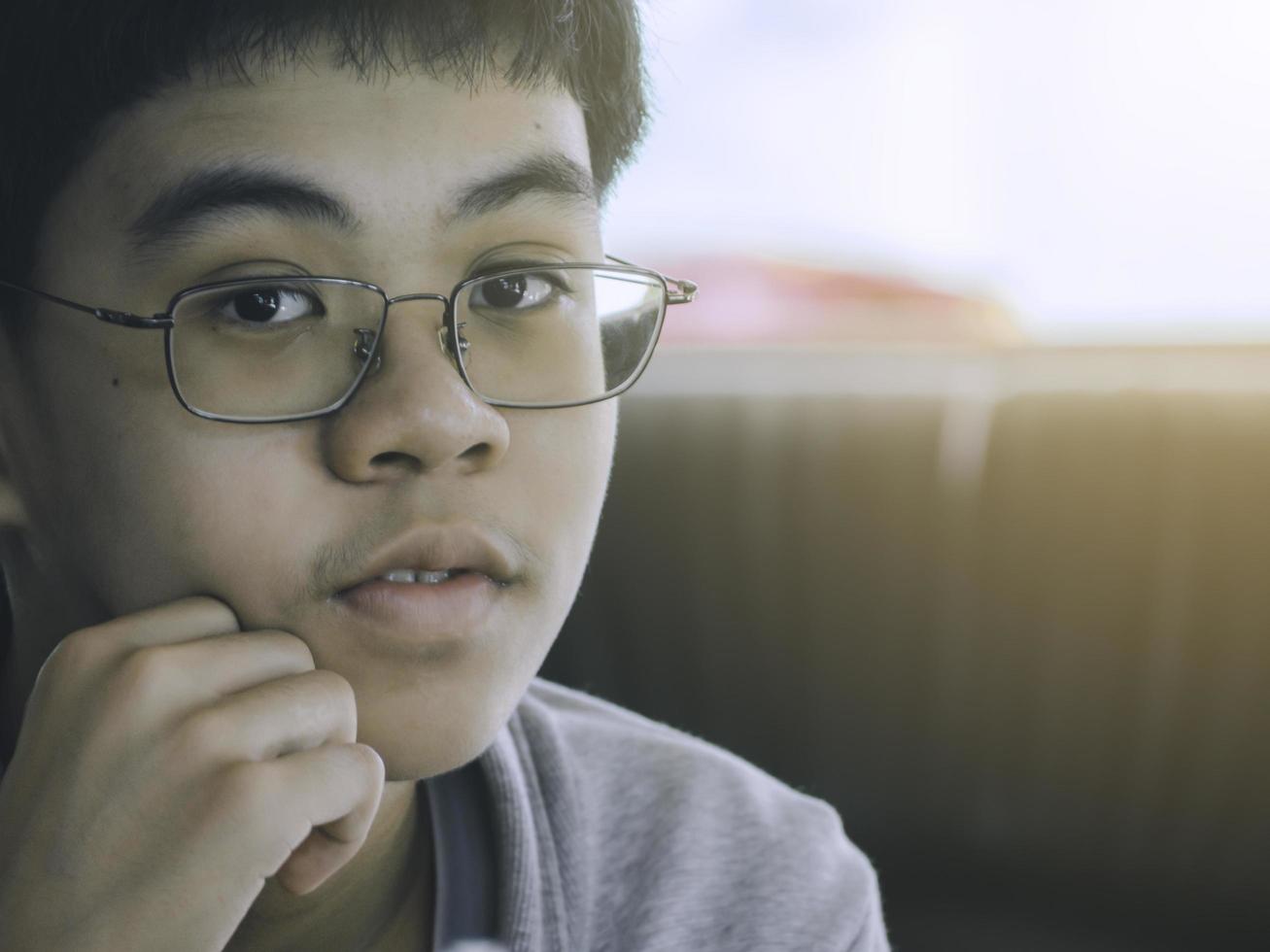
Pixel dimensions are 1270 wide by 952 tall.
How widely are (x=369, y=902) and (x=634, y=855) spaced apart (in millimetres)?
215

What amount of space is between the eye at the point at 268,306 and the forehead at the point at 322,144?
2.3 inches

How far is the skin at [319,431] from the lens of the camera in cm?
68

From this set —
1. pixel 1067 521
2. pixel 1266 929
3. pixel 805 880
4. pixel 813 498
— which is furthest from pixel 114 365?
pixel 1266 929

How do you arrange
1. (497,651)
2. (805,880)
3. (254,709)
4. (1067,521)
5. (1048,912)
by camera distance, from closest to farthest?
(254,709)
(497,651)
(805,880)
(1067,521)
(1048,912)

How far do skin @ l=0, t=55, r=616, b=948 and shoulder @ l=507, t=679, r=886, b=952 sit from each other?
0.23 m

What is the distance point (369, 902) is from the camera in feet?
2.97

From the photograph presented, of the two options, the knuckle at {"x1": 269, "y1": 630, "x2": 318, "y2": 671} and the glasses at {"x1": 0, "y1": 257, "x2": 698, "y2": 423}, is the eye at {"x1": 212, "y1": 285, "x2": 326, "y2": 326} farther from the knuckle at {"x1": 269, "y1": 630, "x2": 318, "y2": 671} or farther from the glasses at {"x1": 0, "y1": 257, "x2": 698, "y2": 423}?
the knuckle at {"x1": 269, "y1": 630, "x2": 318, "y2": 671}

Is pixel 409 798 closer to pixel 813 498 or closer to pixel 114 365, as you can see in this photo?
pixel 114 365

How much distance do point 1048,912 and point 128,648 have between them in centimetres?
108

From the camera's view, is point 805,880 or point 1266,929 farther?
point 1266,929

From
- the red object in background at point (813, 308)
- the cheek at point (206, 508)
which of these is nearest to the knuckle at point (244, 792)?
Answer: the cheek at point (206, 508)

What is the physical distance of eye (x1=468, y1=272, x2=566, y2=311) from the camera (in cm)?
74

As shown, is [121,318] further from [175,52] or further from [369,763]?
[369,763]

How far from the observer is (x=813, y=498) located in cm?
128
